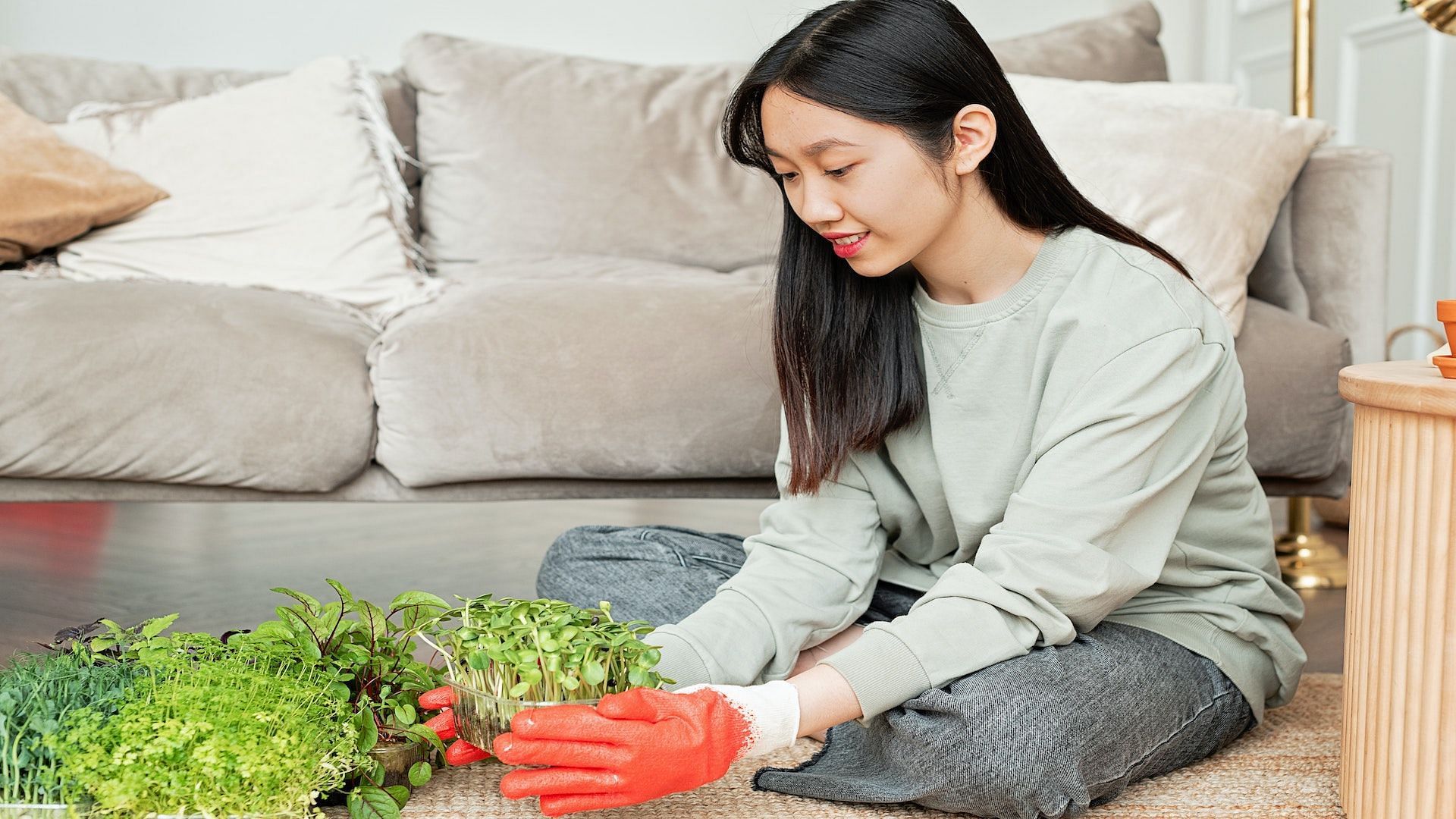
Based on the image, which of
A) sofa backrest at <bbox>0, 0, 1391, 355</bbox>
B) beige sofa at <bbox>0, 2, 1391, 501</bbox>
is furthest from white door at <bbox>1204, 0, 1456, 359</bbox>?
beige sofa at <bbox>0, 2, 1391, 501</bbox>

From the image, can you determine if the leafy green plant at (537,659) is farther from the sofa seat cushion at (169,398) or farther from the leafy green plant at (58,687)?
the sofa seat cushion at (169,398)

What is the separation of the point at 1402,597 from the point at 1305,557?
1.15m

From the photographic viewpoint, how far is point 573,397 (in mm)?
1595

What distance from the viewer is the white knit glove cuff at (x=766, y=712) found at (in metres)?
0.95

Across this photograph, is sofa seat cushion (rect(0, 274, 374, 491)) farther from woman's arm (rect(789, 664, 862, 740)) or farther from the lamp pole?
the lamp pole

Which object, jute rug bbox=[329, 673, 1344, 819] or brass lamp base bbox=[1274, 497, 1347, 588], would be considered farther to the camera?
brass lamp base bbox=[1274, 497, 1347, 588]

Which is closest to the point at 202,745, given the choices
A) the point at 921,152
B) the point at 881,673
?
the point at 881,673

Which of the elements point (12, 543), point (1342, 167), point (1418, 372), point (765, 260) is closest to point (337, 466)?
point (12, 543)

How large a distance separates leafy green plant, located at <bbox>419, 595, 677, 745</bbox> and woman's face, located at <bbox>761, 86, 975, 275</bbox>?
0.39 metres

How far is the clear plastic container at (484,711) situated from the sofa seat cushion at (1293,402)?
1119 mm

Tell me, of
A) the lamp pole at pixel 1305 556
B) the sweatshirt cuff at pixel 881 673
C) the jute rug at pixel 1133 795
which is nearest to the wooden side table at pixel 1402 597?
the jute rug at pixel 1133 795

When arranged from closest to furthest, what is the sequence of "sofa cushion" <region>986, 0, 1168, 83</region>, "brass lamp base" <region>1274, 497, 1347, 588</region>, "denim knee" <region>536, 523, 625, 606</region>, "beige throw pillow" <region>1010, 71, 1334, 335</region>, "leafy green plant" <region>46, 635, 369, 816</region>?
"leafy green plant" <region>46, 635, 369, 816</region> < "denim knee" <region>536, 523, 625, 606</region> < "beige throw pillow" <region>1010, 71, 1334, 335</region> < "brass lamp base" <region>1274, 497, 1347, 588</region> < "sofa cushion" <region>986, 0, 1168, 83</region>

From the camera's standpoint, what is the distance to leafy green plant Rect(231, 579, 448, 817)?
3.26 feet

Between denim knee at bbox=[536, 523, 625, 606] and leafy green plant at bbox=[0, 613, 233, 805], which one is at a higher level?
leafy green plant at bbox=[0, 613, 233, 805]
